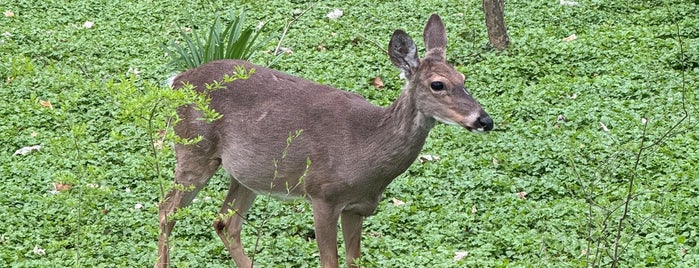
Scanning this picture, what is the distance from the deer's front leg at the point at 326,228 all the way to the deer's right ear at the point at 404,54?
863 mm

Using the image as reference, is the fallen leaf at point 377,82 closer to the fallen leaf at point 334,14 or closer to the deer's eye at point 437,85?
the fallen leaf at point 334,14

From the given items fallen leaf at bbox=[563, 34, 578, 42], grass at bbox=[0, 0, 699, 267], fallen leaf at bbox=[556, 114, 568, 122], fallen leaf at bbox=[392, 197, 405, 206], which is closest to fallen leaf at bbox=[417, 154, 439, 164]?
grass at bbox=[0, 0, 699, 267]

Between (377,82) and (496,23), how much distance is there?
1.37 meters

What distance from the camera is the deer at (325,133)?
5938 mm

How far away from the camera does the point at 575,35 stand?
443 inches

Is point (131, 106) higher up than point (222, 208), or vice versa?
point (131, 106)

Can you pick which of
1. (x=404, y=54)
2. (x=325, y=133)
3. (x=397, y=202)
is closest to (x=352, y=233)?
(x=325, y=133)

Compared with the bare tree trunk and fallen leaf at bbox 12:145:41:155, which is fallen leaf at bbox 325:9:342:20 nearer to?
the bare tree trunk

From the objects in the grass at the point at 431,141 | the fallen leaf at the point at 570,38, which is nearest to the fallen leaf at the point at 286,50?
the grass at the point at 431,141

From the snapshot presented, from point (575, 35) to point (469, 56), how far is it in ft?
3.94

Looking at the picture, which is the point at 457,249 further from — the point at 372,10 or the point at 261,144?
the point at 372,10

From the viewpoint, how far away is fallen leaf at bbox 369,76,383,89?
33.7 feet

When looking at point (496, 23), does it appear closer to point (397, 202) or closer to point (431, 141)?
point (431, 141)

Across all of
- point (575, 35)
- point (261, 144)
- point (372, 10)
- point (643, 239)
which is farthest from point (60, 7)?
point (643, 239)
